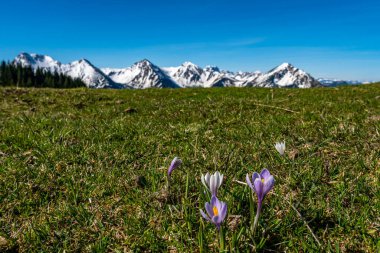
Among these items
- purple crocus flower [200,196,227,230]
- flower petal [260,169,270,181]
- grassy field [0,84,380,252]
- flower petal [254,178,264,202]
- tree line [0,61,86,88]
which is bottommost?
grassy field [0,84,380,252]

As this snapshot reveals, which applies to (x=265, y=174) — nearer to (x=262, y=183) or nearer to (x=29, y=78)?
(x=262, y=183)

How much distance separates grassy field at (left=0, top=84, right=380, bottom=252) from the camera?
9.27 ft

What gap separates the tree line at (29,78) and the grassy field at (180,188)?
170348 millimetres

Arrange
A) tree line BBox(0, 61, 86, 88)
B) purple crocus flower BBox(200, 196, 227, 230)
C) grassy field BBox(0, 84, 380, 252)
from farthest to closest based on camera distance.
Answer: tree line BBox(0, 61, 86, 88)
grassy field BBox(0, 84, 380, 252)
purple crocus flower BBox(200, 196, 227, 230)

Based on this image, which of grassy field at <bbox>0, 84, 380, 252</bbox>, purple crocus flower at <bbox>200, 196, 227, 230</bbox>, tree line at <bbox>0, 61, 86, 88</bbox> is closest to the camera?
purple crocus flower at <bbox>200, 196, 227, 230</bbox>

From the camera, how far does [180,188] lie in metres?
3.79

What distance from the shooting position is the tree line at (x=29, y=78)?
524ft

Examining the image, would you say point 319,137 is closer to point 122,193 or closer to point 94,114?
point 122,193

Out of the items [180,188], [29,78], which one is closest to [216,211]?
[180,188]

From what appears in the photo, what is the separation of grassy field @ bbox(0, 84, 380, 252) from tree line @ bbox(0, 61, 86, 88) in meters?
170

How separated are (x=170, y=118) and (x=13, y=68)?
617 ft

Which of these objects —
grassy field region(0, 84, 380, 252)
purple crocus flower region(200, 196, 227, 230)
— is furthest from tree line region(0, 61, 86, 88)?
purple crocus flower region(200, 196, 227, 230)

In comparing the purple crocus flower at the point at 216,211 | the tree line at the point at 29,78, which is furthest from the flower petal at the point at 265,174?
the tree line at the point at 29,78

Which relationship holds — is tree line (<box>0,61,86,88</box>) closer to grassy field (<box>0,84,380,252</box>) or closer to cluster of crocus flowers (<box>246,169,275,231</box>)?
grassy field (<box>0,84,380,252</box>)
